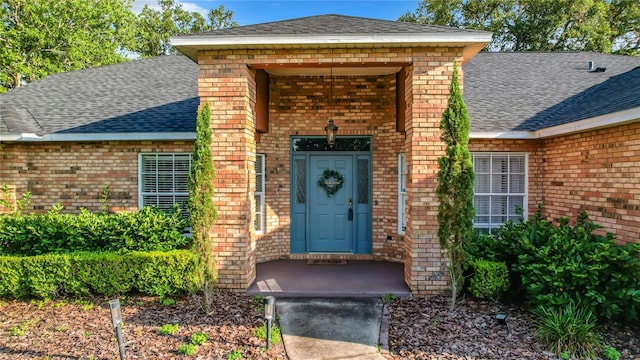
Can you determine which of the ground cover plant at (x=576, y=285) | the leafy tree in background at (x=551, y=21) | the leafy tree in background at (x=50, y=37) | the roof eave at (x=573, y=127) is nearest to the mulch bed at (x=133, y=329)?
the ground cover plant at (x=576, y=285)

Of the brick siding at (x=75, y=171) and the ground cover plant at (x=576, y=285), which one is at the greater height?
the brick siding at (x=75, y=171)

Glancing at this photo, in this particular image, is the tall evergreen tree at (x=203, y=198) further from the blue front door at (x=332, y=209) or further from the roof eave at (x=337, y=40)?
the blue front door at (x=332, y=209)

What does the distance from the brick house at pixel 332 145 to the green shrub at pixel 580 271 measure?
3.64ft

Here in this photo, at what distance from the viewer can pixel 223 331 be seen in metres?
4.68

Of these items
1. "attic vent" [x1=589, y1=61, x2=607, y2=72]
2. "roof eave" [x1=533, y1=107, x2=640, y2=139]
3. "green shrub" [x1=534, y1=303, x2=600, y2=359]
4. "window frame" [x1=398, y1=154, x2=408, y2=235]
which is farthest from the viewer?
"attic vent" [x1=589, y1=61, x2=607, y2=72]

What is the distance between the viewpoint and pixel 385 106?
26.4 feet

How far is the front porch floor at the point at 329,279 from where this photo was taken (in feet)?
19.1

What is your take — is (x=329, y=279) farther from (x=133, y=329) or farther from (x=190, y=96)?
(x=190, y=96)

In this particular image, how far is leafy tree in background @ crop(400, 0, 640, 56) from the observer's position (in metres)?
17.0

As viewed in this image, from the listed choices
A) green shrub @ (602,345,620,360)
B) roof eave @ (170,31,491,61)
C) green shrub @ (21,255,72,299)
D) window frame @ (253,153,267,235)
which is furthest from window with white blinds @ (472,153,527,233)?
green shrub @ (21,255,72,299)

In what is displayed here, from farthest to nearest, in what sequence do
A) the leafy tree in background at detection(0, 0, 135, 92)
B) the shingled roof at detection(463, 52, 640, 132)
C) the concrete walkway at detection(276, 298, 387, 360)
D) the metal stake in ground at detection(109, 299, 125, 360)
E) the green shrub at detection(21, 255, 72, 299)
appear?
the leafy tree in background at detection(0, 0, 135, 92) < the shingled roof at detection(463, 52, 640, 132) < the green shrub at detection(21, 255, 72, 299) < the concrete walkway at detection(276, 298, 387, 360) < the metal stake in ground at detection(109, 299, 125, 360)

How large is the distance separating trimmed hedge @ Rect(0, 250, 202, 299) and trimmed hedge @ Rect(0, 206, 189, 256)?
0.37 meters

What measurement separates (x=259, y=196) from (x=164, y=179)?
78.9 inches

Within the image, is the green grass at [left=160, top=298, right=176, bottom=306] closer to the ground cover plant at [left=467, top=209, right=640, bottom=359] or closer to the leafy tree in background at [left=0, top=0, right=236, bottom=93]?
the ground cover plant at [left=467, top=209, right=640, bottom=359]
